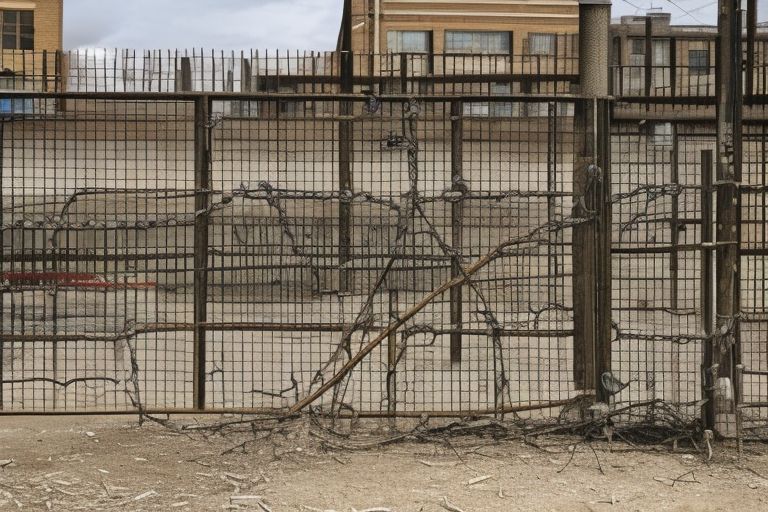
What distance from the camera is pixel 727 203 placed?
20.8 ft

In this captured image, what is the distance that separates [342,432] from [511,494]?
1.66 metres

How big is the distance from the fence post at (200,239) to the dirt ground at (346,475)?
454 mm

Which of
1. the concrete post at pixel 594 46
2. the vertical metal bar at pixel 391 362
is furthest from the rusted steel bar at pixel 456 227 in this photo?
the concrete post at pixel 594 46

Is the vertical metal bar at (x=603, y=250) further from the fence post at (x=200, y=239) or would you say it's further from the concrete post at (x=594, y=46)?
the fence post at (x=200, y=239)

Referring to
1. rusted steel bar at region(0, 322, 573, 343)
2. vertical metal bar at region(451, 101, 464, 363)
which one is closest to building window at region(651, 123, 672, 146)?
vertical metal bar at region(451, 101, 464, 363)

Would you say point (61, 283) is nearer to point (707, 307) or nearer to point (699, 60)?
point (707, 307)

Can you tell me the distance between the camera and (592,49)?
7.00 metres

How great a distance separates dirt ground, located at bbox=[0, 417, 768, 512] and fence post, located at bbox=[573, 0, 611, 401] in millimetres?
658

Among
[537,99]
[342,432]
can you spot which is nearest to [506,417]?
[342,432]

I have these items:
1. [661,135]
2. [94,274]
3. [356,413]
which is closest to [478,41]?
[661,135]

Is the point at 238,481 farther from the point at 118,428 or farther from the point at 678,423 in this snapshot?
the point at 678,423

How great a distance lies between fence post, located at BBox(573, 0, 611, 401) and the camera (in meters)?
6.68

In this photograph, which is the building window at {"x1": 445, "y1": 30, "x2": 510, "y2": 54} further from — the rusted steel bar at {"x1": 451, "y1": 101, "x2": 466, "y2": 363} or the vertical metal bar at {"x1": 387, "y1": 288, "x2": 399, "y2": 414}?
the vertical metal bar at {"x1": 387, "y1": 288, "x2": 399, "y2": 414}

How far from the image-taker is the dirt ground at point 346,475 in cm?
534
